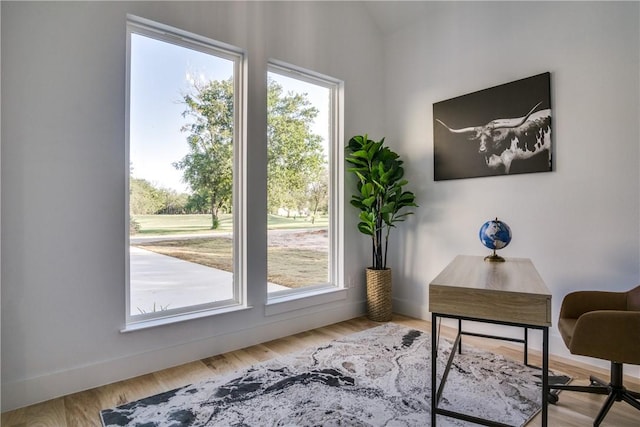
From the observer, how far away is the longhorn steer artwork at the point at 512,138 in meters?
2.66

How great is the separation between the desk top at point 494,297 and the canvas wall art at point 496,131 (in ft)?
4.53

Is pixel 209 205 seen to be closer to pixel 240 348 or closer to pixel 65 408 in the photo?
pixel 240 348

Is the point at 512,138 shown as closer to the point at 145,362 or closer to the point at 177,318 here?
the point at 177,318

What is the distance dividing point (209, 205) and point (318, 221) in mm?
1138

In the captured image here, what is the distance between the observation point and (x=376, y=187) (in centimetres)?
338

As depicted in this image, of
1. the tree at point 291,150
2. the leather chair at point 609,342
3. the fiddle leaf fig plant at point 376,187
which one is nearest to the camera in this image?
the leather chair at point 609,342

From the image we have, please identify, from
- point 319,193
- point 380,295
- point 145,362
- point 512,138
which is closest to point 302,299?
point 380,295

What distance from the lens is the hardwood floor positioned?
5.84 ft

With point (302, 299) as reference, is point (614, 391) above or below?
below

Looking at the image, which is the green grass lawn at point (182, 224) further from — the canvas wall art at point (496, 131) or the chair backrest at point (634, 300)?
the chair backrest at point (634, 300)

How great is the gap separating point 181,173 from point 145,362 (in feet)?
4.35

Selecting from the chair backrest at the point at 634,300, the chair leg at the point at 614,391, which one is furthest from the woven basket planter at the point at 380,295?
the chair backrest at the point at 634,300

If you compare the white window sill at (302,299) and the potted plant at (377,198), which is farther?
the potted plant at (377,198)

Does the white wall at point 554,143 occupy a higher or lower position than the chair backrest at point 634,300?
higher
